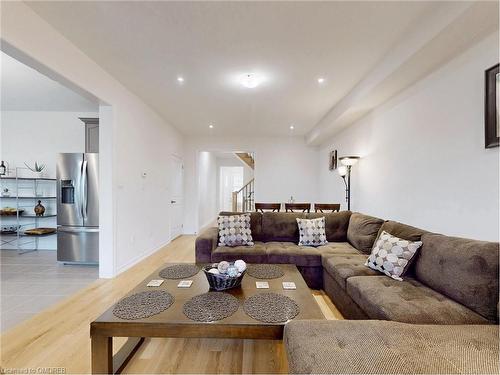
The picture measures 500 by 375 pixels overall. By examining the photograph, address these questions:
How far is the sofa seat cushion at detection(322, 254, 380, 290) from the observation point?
7.76 ft

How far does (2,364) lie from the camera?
1.76 metres

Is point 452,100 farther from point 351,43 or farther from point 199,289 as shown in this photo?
point 199,289

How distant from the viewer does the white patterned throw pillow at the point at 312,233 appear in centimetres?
349

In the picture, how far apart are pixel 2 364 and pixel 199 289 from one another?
142 centimetres

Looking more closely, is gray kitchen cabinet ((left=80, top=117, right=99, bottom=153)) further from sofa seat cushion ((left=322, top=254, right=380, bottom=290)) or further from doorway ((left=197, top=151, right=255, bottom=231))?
sofa seat cushion ((left=322, top=254, right=380, bottom=290))

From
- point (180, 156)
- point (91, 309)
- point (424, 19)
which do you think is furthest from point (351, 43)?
point (180, 156)

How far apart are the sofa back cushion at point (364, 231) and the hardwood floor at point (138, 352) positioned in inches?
37.0

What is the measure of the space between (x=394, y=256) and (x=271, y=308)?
1.31m

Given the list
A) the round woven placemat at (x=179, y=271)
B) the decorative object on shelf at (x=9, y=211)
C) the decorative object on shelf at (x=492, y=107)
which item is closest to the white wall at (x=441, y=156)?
the decorative object on shelf at (x=492, y=107)

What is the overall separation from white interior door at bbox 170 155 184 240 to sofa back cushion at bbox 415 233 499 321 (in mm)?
5123

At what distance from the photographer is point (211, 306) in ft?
5.54

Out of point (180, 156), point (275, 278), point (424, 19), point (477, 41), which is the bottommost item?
point (275, 278)

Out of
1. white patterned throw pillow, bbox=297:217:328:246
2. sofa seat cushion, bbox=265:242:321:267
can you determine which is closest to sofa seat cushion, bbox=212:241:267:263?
sofa seat cushion, bbox=265:242:321:267

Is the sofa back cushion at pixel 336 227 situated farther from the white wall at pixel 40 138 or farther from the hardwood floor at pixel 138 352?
the white wall at pixel 40 138
